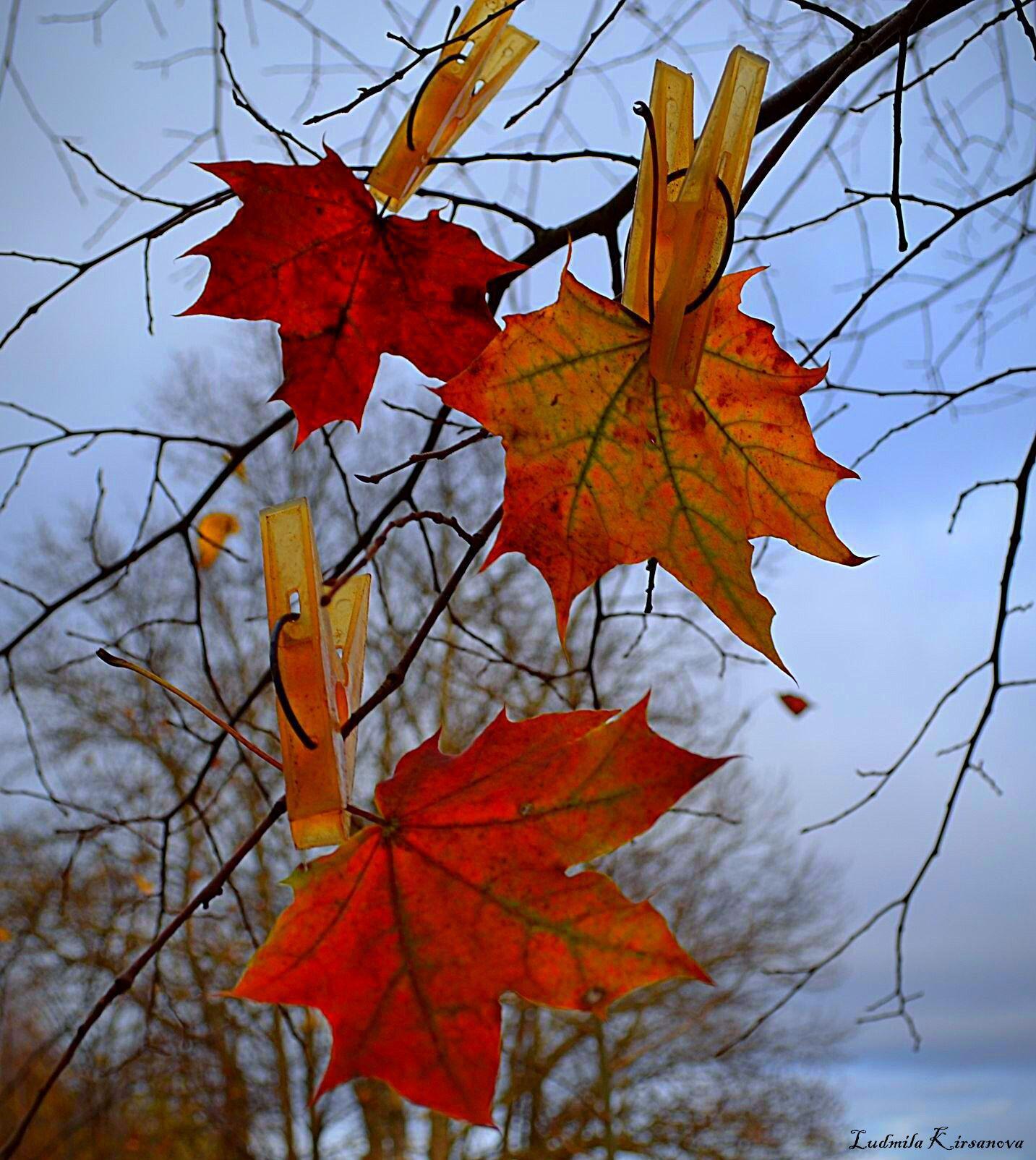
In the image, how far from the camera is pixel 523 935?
35cm

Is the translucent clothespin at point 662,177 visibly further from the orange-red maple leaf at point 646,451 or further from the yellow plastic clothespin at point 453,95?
the yellow plastic clothespin at point 453,95

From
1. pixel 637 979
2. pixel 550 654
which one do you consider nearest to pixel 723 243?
pixel 637 979

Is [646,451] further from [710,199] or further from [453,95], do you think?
[453,95]

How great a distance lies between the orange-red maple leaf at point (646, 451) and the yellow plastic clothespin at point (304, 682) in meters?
0.07

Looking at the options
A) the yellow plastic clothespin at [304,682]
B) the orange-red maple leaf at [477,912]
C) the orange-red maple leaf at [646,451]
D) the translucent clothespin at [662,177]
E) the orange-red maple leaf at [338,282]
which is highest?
the orange-red maple leaf at [338,282]

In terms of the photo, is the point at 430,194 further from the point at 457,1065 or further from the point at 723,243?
the point at 457,1065

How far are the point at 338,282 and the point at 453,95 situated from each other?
0.37ft

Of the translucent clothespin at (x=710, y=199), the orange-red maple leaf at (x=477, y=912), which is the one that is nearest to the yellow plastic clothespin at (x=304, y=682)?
the orange-red maple leaf at (x=477, y=912)

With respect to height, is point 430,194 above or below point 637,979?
above

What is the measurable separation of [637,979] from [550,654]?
355 cm

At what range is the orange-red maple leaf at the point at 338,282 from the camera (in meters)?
0.52

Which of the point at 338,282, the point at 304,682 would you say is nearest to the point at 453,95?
the point at 338,282

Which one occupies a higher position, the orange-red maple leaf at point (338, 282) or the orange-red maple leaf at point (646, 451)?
the orange-red maple leaf at point (338, 282)

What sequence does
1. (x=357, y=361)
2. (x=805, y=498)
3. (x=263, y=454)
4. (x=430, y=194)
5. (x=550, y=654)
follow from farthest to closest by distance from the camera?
1. (x=263, y=454)
2. (x=550, y=654)
3. (x=430, y=194)
4. (x=357, y=361)
5. (x=805, y=498)
